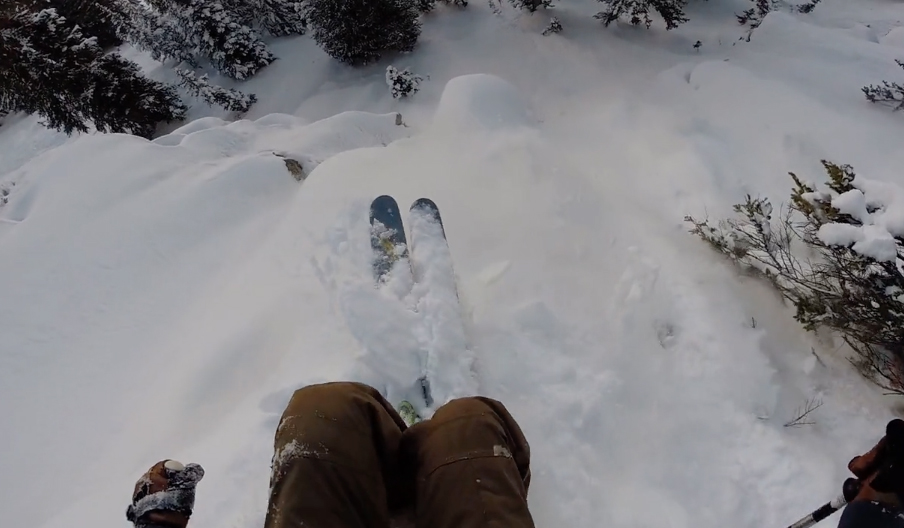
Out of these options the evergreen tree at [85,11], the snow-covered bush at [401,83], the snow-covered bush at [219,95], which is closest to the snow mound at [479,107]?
the snow-covered bush at [401,83]

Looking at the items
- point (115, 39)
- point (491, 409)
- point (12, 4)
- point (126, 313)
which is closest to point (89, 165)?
point (126, 313)

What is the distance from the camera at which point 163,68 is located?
42.2 feet

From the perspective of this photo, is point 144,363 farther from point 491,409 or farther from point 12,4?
point 12,4

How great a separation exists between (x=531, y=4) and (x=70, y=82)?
872 centimetres

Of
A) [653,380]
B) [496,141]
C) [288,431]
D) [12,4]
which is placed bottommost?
[653,380]

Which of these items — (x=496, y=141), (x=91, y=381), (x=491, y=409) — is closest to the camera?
(x=491, y=409)

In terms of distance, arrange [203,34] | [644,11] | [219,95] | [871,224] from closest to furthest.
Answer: [871,224] < [644,11] < [203,34] < [219,95]

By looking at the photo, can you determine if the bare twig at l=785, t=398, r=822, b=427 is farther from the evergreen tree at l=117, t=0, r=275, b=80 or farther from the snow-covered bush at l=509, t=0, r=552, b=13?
the evergreen tree at l=117, t=0, r=275, b=80

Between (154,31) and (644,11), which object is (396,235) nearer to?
(644,11)

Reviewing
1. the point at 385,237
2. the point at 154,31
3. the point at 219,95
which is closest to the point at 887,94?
the point at 385,237

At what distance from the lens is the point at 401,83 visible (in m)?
8.88

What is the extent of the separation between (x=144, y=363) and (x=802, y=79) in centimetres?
729

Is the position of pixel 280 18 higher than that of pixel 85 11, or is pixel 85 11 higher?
pixel 85 11

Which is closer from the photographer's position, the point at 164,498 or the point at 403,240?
the point at 164,498
